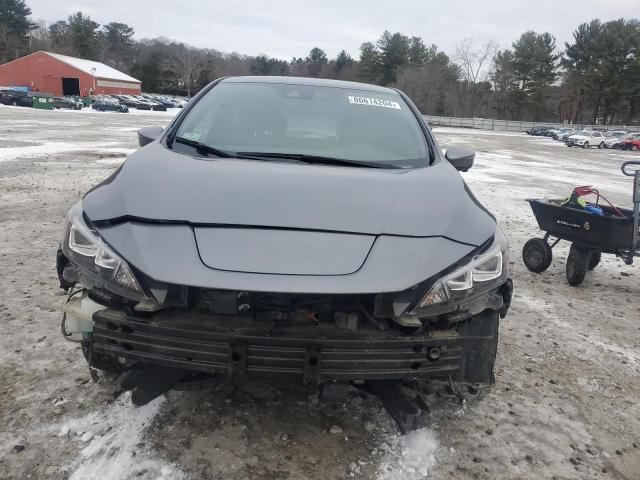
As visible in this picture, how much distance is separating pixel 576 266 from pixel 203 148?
388 cm

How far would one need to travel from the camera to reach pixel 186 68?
84.4 m

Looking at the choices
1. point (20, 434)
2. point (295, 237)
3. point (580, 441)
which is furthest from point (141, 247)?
point (580, 441)

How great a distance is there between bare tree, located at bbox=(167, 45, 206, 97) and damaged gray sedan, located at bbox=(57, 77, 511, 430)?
87.9 meters

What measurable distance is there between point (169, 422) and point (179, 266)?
0.94 m

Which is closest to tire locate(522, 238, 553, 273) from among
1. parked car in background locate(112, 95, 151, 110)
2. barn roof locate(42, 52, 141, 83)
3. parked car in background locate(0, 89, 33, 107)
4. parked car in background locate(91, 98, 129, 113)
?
parked car in background locate(91, 98, 129, 113)

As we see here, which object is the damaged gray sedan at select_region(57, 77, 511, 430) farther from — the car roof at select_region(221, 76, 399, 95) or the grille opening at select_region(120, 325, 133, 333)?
the car roof at select_region(221, 76, 399, 95)

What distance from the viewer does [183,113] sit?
134 inches

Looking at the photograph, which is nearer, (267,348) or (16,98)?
(267,348)

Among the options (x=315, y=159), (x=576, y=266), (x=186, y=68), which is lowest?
(x=576, y=266)

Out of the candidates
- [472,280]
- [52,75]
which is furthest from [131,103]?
[472,280]

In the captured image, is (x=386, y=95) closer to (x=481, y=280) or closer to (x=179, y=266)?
(x=481, y=280)

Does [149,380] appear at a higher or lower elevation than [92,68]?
lower

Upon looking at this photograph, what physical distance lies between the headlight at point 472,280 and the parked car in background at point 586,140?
40.4 metres

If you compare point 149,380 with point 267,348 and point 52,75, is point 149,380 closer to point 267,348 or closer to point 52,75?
point 267,348
